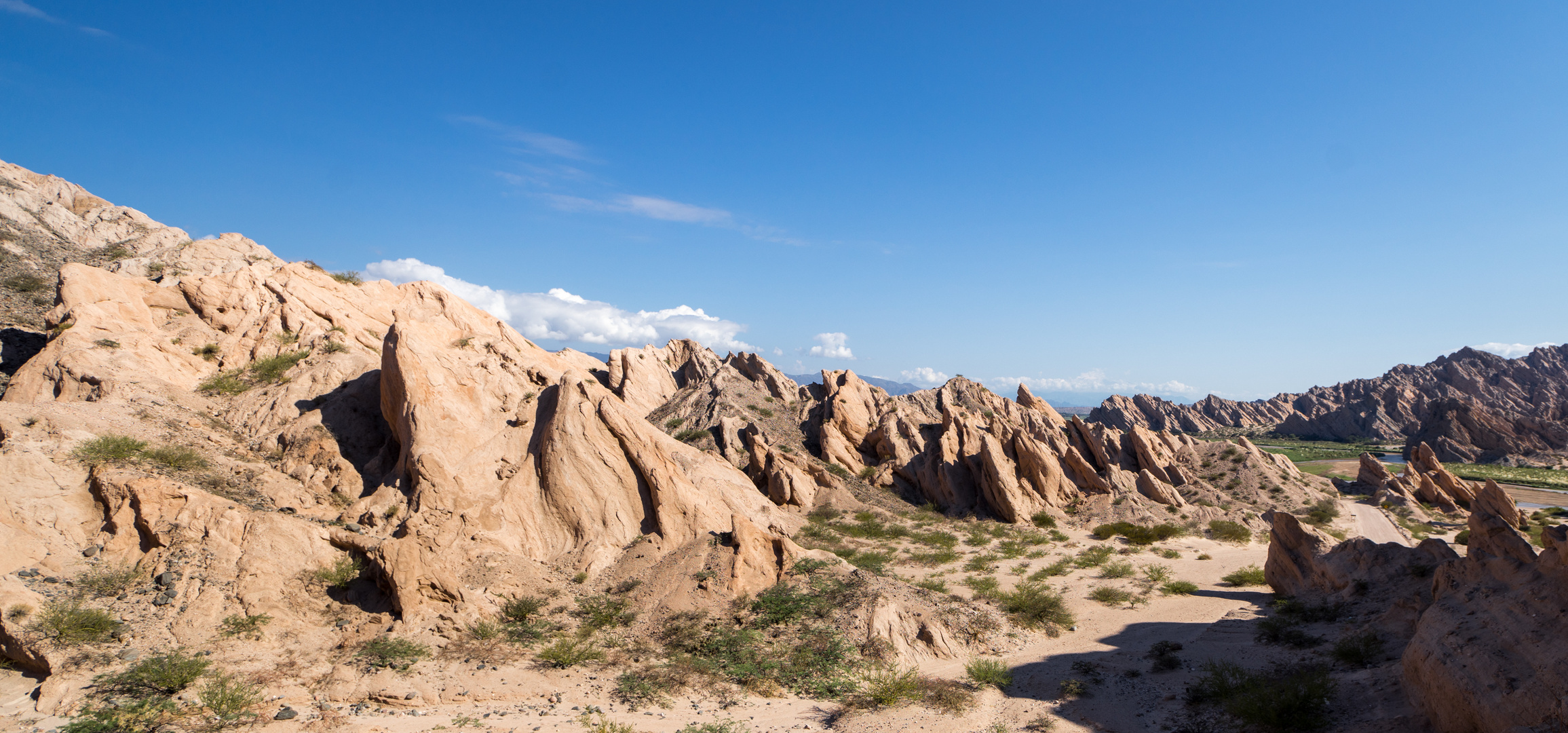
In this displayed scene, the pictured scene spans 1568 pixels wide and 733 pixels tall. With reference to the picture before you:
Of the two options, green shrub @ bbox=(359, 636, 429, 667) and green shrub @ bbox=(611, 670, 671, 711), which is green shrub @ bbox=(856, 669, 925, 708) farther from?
green shrub @ bbox=(359, 636, 429, 667)

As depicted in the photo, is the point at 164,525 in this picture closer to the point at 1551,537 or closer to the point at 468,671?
the point at 468,671

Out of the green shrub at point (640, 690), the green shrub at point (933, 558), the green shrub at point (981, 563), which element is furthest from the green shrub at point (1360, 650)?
the green shrub at point (640, 690)

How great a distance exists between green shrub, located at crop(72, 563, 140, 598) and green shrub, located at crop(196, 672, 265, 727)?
4023 mm

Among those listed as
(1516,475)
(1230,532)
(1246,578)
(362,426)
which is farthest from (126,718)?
(1516,475)

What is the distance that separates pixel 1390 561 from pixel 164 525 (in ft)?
106

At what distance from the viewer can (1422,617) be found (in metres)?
11.1

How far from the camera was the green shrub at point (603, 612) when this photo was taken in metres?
15.4

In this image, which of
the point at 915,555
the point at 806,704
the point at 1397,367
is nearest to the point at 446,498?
the point at 806,704

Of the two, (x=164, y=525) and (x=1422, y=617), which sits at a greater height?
(x=164, y=525)

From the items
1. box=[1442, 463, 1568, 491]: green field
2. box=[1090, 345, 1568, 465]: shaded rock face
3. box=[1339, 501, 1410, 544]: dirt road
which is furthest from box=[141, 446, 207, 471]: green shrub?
box=[1090, 345, 1568, 465]: shaded rock face

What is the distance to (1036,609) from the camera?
18.4 meters

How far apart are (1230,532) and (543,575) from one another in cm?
3442

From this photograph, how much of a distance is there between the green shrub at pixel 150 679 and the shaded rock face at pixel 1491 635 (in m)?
20.8

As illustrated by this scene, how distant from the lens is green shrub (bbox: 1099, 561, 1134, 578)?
79.0 ft
